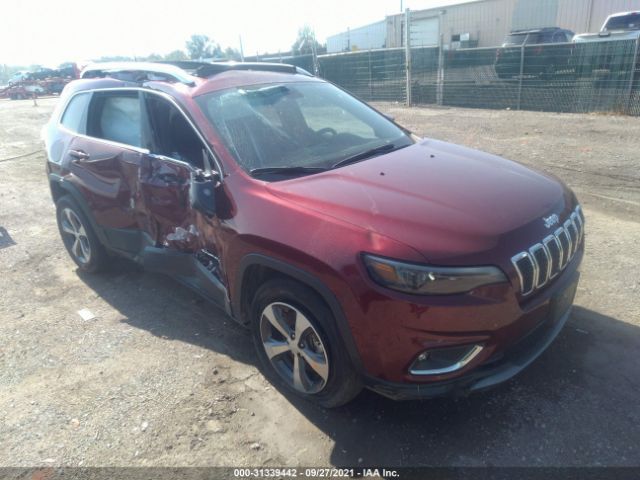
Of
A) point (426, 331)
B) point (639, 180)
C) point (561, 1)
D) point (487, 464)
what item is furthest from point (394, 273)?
point (561, 1)

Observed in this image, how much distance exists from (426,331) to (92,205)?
3.30 m

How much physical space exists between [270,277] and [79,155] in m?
2.58

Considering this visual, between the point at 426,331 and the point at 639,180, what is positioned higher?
the point at 426,331

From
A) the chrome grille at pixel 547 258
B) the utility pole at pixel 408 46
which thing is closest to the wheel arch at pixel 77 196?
the chrome grille at pixel 547 258

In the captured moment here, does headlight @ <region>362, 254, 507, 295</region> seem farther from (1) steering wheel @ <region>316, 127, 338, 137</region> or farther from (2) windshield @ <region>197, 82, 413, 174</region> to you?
(1) steering wheel @ <region>316, 127, 338, 137</region>

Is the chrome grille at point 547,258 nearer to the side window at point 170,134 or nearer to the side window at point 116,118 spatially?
the side window at point 170,134

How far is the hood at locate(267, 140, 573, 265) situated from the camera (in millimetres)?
2291

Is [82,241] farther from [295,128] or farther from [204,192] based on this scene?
[295,128]

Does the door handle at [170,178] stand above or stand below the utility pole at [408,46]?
below

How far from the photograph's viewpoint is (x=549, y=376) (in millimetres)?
2943

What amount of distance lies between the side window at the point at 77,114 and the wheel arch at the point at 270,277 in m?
2.60

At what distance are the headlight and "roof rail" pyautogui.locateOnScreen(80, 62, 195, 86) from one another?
6.89 ft

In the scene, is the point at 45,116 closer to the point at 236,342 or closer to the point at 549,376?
the point at 236,342

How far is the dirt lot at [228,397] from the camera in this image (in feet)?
8.38
